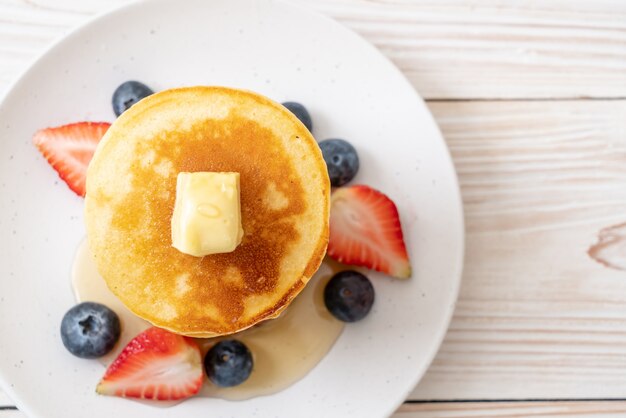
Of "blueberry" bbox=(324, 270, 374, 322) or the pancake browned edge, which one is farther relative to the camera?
"blueberry" bbox=(324, 270, 374, 322)

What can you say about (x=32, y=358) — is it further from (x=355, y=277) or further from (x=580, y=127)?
(x=580, y=127)

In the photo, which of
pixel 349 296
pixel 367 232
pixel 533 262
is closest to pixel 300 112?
pixel 367 232

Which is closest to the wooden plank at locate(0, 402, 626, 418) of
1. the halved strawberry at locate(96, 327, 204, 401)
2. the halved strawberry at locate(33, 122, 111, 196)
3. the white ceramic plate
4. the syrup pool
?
the white ceramic plate

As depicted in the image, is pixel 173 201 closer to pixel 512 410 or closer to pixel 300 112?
pixel 300 112

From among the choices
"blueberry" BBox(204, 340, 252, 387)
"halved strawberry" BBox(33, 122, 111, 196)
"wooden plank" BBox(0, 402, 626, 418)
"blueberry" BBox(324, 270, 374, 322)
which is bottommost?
"wooden plank" BBox(0, 402, 626, 418)

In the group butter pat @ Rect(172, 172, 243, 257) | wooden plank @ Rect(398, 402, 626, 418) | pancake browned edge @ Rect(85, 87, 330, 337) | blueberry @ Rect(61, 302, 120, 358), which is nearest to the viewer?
butter pat @ Rect(172, 172, 243, 257)

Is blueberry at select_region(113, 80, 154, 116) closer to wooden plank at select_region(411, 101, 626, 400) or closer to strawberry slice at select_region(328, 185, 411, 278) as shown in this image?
strawberry slice at select_region(328, 185, 411, 278)

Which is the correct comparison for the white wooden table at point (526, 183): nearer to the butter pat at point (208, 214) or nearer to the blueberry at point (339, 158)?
the blueberry at point (339, 158)

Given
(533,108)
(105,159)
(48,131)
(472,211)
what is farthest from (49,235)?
(533,108)
